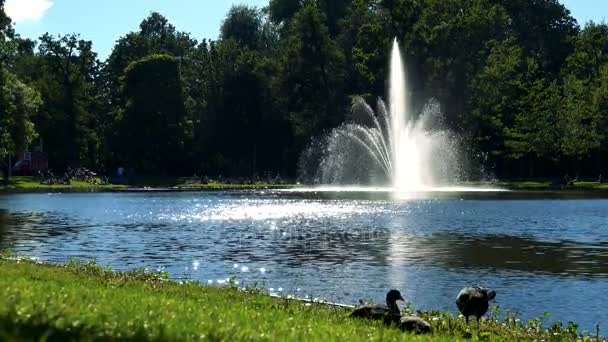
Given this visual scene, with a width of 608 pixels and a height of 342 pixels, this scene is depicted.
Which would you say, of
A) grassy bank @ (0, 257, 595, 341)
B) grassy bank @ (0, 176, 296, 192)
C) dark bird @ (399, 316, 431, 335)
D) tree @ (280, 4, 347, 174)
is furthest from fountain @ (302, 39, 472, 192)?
dark bird @ (399, 316, 431, 335)

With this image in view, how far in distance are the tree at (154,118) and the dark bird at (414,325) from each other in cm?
10432

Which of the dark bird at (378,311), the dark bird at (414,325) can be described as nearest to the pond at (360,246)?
the dark bird at (378,311)

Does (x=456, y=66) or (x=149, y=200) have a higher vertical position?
(x=456, y=66)

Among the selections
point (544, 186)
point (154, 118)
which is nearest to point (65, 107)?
point (154, 118)

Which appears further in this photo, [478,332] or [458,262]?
[458,262]

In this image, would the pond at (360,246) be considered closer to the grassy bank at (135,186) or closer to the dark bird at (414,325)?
the dark bird at (414,325)

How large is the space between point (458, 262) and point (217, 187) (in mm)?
78061

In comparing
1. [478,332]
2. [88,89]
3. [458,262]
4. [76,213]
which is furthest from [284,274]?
[88,89]

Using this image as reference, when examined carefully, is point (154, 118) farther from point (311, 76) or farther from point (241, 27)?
point (241, 27)

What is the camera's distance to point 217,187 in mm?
107312

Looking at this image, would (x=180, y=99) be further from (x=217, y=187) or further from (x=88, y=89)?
(x=88, y=89)

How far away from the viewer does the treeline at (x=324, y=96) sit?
371 ft

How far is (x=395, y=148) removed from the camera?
320 feet

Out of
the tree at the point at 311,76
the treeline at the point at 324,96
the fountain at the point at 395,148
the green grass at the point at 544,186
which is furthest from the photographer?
the tree at the point at 311,76
